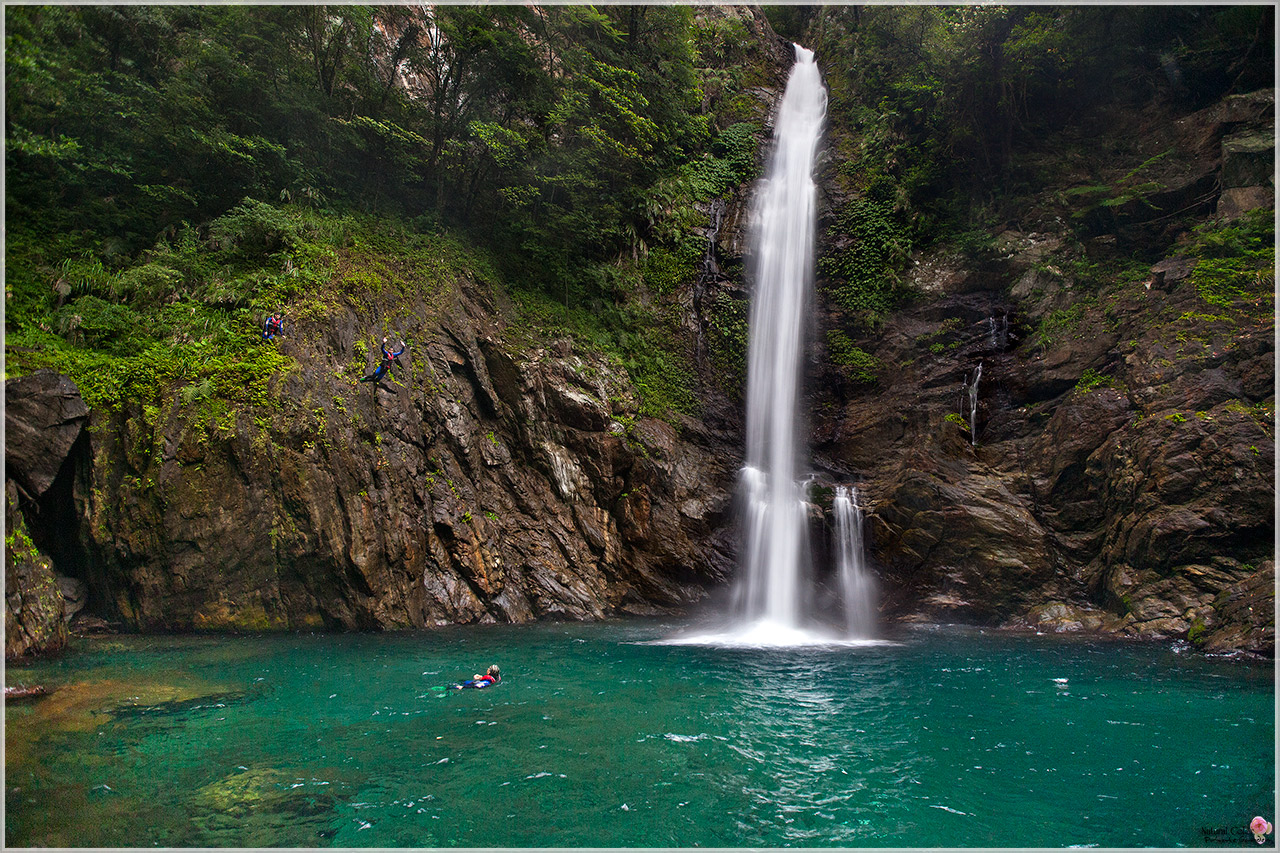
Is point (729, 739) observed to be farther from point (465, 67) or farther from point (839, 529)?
point (465, 67)

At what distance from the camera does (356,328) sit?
51.1 feet

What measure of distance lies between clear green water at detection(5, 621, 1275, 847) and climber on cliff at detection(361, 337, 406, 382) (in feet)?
21.2

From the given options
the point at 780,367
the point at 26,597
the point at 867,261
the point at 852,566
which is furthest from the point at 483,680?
the point at 867,261

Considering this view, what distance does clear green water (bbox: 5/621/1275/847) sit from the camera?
525 centimetres

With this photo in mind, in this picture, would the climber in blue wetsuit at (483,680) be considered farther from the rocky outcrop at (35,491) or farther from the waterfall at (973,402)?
the waterfall at (973,402)

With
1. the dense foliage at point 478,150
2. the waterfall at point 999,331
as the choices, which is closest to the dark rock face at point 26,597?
the dense foliage at point 478,150

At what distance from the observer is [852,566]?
17.5 m

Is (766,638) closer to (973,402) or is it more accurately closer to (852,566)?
(852,566)

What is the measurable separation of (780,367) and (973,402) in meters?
6.26

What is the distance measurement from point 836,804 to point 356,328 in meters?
14.6

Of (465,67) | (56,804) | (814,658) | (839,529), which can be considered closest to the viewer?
(56,804)

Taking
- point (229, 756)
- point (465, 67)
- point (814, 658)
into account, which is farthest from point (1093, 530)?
point (465, 67)

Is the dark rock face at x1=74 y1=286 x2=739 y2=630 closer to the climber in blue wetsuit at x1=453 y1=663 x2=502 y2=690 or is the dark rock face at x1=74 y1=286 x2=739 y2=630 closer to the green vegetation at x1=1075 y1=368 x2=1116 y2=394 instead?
the climber in blue wetsuit at x1=453 y1=663 x2=502 y2=690

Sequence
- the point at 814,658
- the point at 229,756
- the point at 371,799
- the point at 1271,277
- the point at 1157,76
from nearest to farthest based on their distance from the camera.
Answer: the point at 371,799, the point at 229,756, the point at 814,658, the point at 1271,277, the point at 1157,76
